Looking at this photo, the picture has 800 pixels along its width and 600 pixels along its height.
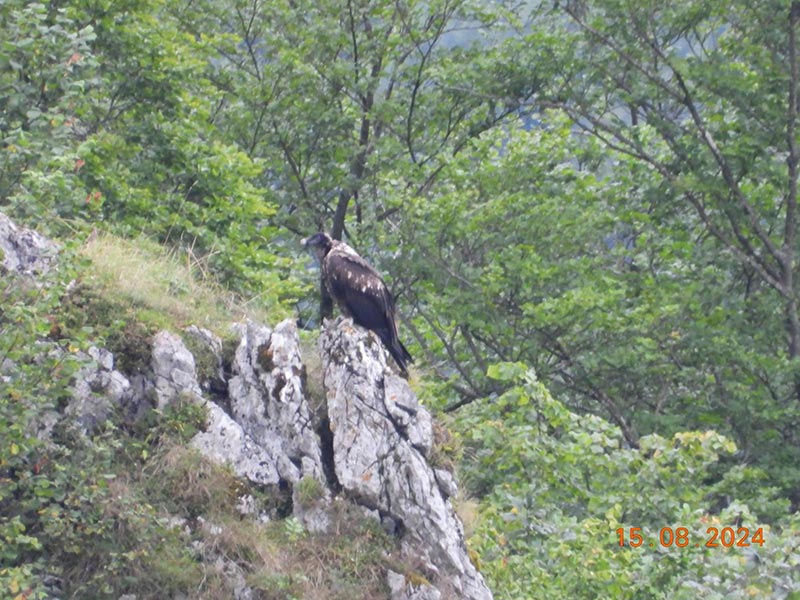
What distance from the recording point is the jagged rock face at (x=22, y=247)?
30.9 feet

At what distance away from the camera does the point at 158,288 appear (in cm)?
1033

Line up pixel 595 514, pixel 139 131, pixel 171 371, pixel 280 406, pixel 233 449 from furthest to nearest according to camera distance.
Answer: pixel 139 131 < pixel 595 514 < pixel 280 406 < pixel 171 371 < pixel 233 449

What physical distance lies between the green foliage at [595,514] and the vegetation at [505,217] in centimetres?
3

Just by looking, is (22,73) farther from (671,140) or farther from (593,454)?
(671,140)

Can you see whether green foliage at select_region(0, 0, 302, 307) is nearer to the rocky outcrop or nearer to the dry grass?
the dry grass

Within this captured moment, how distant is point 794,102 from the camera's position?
17922 millimetres

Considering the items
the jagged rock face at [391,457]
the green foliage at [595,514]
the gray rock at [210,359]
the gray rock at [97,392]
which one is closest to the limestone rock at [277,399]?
the gray rock at [210,359]

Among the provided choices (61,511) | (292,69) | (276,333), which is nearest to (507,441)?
(276,333)

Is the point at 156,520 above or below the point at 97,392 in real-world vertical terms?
below

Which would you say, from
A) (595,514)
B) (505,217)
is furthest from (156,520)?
(505,217)

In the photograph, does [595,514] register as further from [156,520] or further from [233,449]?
[156,520]

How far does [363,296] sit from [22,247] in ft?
10.3

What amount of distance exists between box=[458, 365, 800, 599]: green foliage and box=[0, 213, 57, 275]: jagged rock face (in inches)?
168
